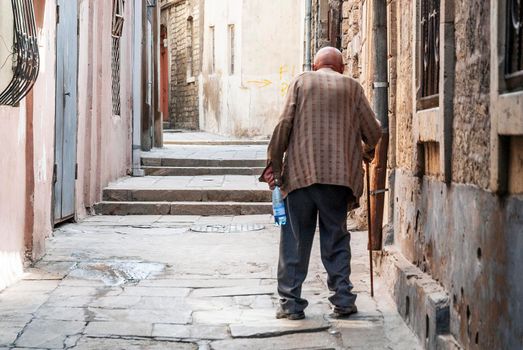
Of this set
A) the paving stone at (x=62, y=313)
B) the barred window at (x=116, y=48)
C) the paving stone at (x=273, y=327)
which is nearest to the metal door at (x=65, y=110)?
the barred window at (x=116, y=48)

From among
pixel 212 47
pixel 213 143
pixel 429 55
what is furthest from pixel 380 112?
pixel 212 47

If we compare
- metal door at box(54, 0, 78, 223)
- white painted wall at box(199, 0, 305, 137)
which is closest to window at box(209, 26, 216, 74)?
white painted wall at box(199, 0, 305, 137)

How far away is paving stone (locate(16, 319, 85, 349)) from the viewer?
5.57m

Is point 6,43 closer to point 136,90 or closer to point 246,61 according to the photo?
→ point 136,90

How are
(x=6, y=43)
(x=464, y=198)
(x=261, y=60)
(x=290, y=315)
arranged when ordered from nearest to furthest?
1. (x=464, y=198)
2. (x=290, y=315)
3. (x=6, y=43)
4. (x=261, y=60)

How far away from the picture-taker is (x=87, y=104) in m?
12.0

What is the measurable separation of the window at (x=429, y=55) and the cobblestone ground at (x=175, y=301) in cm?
136

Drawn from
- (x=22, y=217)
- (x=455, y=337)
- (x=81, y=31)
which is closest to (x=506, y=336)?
(x=455, y=337)

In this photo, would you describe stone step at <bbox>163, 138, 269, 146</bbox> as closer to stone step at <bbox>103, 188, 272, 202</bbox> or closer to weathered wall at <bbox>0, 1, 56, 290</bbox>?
stone step at <bbox>103, 188, 272, 202</bbox>

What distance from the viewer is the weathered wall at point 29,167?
291 inches

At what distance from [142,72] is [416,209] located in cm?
1155

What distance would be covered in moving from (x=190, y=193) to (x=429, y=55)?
23.4 feet

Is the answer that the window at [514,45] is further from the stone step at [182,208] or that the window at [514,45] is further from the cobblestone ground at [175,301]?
the stone step at [182,208]

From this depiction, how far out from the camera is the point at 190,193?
1284 centimetres
